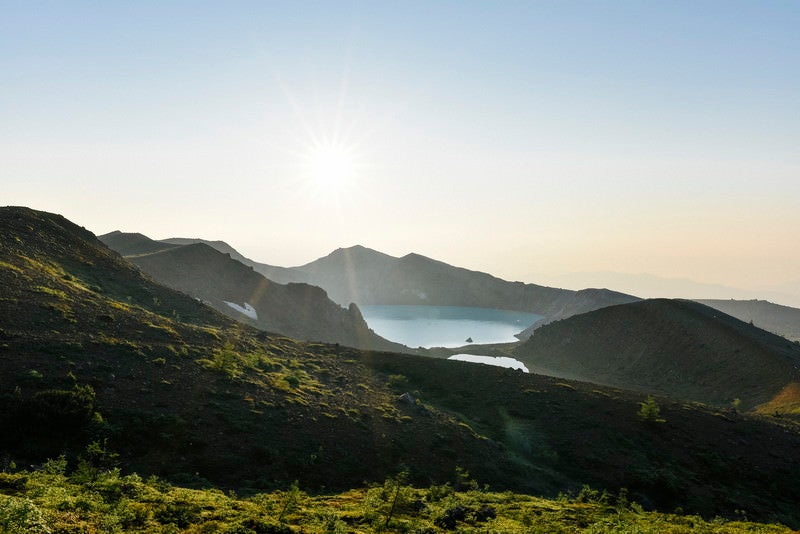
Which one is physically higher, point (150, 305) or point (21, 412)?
point (150, 305)

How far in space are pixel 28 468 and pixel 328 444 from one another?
15.1 metres

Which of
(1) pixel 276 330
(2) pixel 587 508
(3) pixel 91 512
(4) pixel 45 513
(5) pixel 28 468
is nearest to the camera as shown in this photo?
(4) pixel 45 513

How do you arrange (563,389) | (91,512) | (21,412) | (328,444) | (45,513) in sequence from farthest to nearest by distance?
(563,389) < (328,444) < (21,412) < (91,512) < (45,513)

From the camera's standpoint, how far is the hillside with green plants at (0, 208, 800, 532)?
20422 millimetres

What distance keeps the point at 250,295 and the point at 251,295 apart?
267 millimetres

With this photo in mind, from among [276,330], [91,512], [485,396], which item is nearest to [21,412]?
[91,512]

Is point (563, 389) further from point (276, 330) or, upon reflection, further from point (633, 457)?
point (276, 330)

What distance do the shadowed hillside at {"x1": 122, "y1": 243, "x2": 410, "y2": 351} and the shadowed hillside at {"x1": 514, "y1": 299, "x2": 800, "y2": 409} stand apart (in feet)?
163

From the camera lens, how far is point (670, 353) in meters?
95.9

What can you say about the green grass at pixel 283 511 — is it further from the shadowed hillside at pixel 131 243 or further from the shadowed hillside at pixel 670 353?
the shadowed hillside at pixel 131 243

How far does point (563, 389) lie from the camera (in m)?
51.4

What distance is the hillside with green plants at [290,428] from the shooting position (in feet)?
67.0

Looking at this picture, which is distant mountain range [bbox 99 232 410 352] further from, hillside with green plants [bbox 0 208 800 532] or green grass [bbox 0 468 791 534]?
green grass [bbox 0 468 791 534]

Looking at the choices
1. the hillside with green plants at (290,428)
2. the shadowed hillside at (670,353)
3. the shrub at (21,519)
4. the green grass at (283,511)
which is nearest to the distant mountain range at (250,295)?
the hillside with green plants at (290,428)
